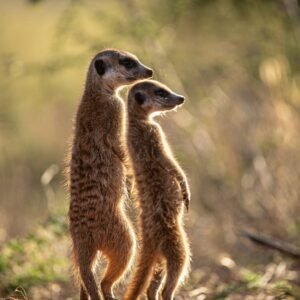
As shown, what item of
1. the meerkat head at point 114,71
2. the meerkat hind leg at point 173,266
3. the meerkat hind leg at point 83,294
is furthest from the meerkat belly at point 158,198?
the meerkat head at point 114,71

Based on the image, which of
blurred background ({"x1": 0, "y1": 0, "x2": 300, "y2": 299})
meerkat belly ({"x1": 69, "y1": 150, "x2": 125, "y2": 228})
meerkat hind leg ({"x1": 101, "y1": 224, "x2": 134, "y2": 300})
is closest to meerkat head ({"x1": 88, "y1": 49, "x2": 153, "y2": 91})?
blurred background ({"x1": 0, "y1": 0, "x2": 300, "y2": 299})

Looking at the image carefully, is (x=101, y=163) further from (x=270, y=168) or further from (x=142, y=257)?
(x=270, y=168)

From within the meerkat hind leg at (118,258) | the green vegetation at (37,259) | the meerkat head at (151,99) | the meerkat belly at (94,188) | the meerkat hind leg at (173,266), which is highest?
the green vegetation at (37,259)

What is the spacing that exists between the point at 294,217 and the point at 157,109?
3651 millimetres

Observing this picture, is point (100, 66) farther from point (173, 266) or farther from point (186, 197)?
point (173, 266)

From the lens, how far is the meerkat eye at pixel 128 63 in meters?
6.26

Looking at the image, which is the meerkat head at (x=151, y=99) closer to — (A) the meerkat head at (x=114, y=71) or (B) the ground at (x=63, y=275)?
(A) the meerkat head at (x=114, y=71)

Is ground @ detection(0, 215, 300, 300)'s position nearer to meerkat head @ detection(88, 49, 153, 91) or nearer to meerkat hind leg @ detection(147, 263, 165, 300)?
meerkat hind leg @ detection(147, 263, 165, 300)

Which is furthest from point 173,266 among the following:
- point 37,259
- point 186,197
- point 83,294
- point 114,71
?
point 37,259

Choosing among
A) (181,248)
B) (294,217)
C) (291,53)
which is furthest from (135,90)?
(291,53)

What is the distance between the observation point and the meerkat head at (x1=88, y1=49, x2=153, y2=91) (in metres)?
6.24

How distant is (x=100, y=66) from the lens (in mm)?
6258

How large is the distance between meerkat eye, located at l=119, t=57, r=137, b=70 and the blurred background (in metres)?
0.47

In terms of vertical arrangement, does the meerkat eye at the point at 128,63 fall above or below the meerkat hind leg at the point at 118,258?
above
